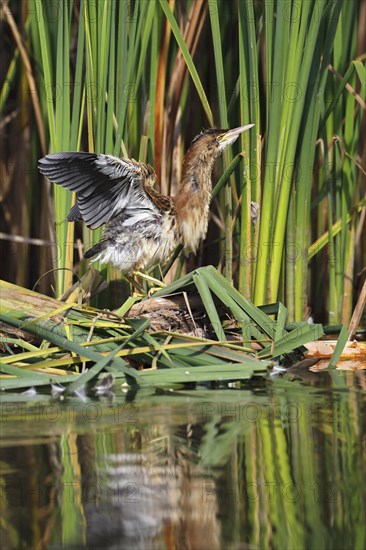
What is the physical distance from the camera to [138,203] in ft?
14.5

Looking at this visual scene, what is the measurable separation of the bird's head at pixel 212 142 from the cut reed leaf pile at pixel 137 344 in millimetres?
800

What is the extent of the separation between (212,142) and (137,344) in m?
1.27

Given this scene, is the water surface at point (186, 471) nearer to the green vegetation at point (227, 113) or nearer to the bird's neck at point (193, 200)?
the green vegetation at point (227, 113)

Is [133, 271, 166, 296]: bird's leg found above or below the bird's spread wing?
below

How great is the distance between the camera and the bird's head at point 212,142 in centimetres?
436

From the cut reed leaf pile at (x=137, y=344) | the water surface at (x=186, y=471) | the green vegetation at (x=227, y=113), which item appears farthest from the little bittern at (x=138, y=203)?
the water surface at (x=186, y=471)

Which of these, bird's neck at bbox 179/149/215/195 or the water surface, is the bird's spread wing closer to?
bird's neck at bbox 179/149/215/195

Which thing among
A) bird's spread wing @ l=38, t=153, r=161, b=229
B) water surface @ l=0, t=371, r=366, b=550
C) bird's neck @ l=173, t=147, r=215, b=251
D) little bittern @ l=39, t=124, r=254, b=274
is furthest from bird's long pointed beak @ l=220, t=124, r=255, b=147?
water surface @ l=0, t=371, r=366, b=550

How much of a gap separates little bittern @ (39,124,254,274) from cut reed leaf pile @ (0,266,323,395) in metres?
0.46

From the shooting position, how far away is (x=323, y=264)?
5387 millimetres

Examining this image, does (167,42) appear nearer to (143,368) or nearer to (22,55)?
(22,55)

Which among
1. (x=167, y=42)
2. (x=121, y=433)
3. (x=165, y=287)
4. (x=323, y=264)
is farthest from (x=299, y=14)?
(x=121, y=433)

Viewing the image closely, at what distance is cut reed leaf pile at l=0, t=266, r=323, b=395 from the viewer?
3400 mm

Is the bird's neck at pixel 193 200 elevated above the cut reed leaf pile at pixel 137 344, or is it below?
above
